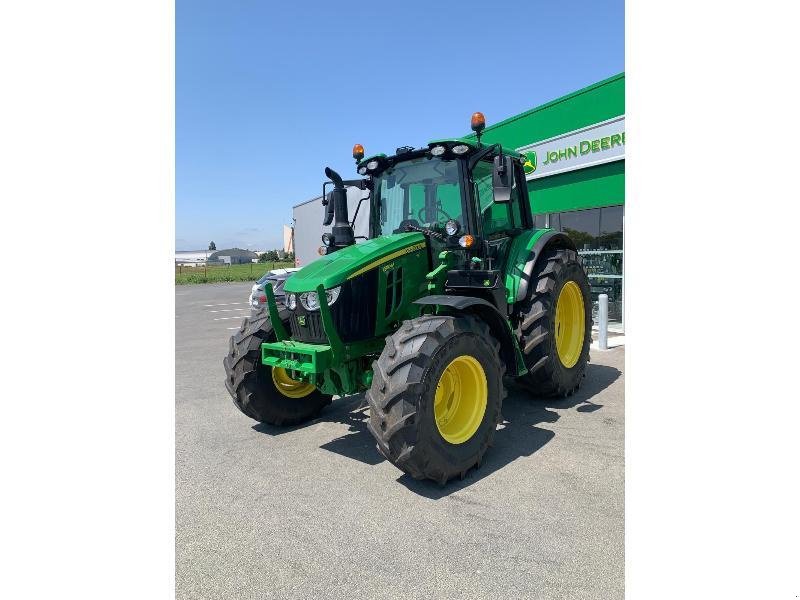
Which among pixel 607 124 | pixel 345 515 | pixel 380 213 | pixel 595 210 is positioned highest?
pixel 607 124

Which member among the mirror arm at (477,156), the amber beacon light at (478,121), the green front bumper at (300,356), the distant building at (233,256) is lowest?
Result: the green front bumper at (300,356)

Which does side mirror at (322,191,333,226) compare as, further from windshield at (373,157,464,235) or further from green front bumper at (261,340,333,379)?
green front bumper at (261,340,333,379)

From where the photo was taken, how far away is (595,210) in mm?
10555

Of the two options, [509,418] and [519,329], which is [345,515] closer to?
[509,418]

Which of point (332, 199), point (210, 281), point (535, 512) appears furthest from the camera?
point (210, 281)

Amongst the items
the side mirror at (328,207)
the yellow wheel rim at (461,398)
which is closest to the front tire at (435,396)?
the yellow wheel rim at (461,398)

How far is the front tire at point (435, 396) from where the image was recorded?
130 inches

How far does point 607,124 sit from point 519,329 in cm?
668

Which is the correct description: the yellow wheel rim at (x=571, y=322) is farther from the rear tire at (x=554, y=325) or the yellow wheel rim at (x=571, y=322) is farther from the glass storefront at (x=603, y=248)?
the glass storefront at (x=603, y=248)

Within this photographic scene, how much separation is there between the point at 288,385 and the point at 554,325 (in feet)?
8.79

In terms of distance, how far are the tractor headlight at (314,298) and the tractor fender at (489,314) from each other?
62cm

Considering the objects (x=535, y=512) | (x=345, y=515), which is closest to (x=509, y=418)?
(x=535, y=512)

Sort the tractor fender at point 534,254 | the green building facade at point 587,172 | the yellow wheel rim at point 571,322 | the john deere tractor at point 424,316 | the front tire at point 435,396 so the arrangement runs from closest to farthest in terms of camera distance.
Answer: the front tire at point 435,396, the john deere tractor at point 424,316, the tractor fender at point 534,254, the yellow wheel rim at point 571,322, the green building facade at point 587,172

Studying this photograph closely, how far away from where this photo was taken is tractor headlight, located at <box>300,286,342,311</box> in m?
3.88
